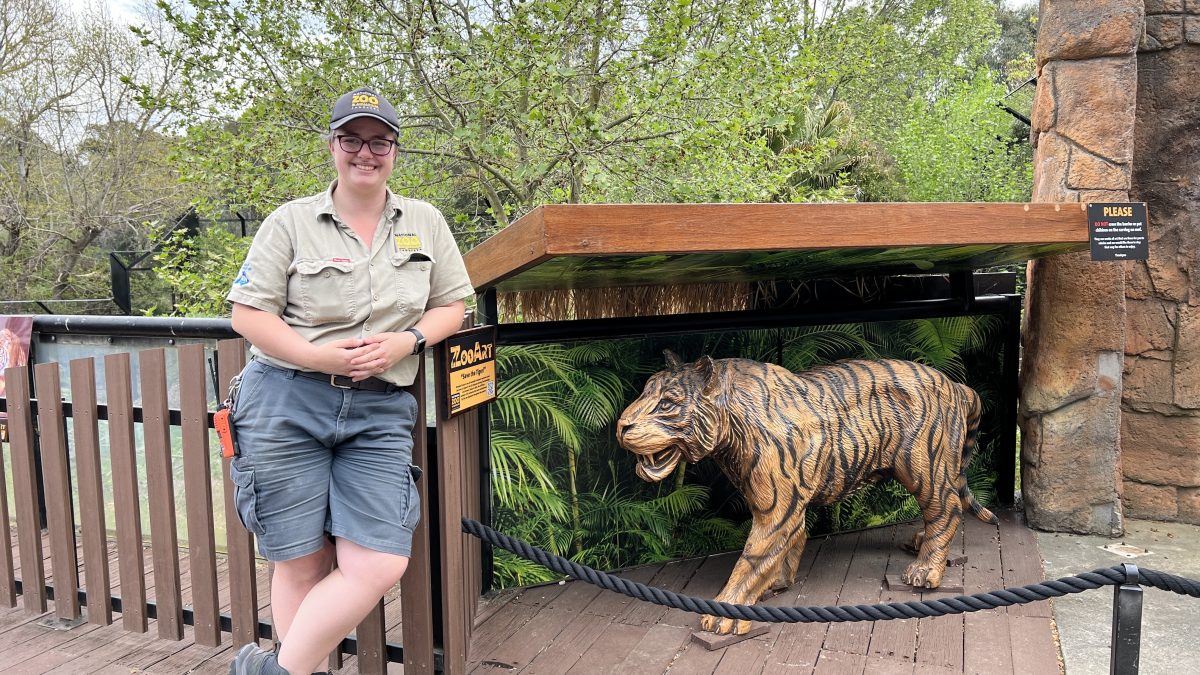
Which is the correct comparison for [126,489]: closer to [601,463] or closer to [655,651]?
[601,463]

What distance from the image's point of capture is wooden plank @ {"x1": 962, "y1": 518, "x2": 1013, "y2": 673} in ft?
9.84

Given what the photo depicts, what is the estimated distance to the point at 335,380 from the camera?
7.53ft

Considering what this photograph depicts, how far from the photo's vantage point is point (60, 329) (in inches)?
170

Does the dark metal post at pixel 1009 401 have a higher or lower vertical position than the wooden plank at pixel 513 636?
higher

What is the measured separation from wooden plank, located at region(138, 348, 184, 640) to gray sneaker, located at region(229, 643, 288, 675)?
77 centimetres

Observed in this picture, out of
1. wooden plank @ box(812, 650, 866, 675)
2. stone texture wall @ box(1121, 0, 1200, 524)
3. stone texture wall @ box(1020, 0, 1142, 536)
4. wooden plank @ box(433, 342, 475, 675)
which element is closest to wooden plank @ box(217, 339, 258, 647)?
wooden plank @ box(433, 342, 475, 675)

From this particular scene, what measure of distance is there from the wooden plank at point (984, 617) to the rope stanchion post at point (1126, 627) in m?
0.73

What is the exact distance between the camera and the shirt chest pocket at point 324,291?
224cm

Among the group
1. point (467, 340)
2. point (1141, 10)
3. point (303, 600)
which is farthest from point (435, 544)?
point (1141, 10)

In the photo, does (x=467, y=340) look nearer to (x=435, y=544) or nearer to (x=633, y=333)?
(x=435, y=544)

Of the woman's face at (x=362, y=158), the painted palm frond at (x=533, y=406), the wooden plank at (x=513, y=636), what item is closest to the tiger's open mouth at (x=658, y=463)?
the painted palm frond at (x=533, y=406)

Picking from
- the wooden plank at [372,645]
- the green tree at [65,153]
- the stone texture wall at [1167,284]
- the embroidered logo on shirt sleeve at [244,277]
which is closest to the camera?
the embroidered logo on shirt sleeve at [244,277]

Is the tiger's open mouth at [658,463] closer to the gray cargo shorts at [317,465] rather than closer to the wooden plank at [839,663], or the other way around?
the wooden plank at [839,663]

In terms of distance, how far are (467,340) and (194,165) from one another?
495cm
